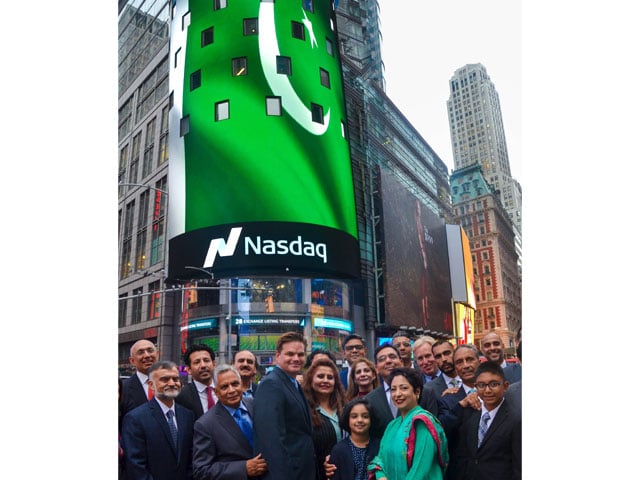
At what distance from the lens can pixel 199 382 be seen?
3.13 metres

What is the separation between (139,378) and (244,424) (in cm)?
75

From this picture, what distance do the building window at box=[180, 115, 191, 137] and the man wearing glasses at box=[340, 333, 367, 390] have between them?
5.37ft

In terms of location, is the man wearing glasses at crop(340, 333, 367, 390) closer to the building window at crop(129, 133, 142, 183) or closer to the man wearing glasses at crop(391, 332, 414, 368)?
the man wearing glasses at crop(391, 332, 414, 368)

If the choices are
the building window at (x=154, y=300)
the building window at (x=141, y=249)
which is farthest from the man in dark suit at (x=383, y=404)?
the building window at (x=141, y=249)

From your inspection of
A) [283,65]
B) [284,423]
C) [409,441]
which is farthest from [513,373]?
[283,65]

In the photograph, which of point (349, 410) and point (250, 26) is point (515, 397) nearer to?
point (349, 410)

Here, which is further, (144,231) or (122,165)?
(122,165)

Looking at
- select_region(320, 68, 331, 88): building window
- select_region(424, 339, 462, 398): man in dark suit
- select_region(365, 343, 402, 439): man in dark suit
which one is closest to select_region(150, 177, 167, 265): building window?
select_region(320, 68, 331, 88): building window

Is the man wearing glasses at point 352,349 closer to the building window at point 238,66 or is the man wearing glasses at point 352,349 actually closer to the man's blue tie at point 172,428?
the man's blue tie at point 172,428

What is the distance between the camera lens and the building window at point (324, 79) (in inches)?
135

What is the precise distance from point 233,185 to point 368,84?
1.18 m

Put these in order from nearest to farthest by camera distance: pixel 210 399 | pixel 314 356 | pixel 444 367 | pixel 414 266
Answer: pixel 314 356 → pixel 210 399 → pixel 444 367 → pixel 414 266
